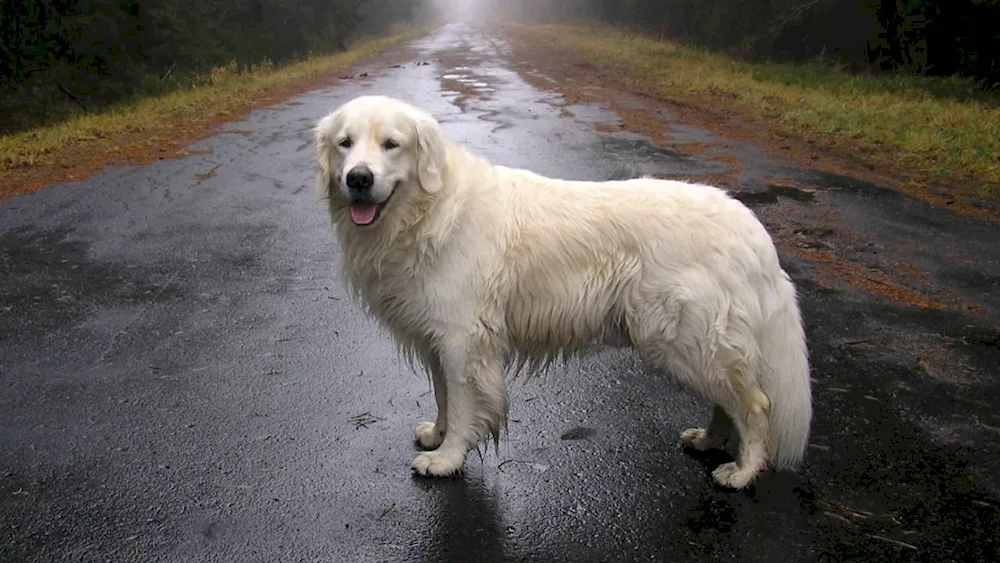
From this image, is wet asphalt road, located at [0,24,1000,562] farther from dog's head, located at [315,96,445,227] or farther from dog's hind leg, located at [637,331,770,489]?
dog's head, located at [315,96,445,227]

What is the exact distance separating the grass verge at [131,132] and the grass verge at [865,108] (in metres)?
9.56

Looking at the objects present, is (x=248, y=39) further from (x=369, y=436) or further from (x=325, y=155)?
(x=369, y=436)

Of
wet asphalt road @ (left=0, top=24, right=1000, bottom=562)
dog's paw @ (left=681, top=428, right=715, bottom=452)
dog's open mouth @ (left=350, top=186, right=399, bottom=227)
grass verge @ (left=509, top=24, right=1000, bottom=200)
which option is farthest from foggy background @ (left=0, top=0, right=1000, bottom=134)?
dog's paw @ (left=681, top=428, right=715, bottom=452)

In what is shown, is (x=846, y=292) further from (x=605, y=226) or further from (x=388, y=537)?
(x=388, y=537)

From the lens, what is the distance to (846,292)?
19.8 ft

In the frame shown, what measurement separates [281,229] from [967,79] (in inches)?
592

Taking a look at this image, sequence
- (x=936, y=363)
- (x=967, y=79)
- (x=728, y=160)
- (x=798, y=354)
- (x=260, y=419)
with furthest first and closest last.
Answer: (x=967, y=79) → (x=728, y=160) → (x=936, y=363) → (x=260, y=419) → (x=798, y=354)

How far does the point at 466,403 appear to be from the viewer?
12.3 ft

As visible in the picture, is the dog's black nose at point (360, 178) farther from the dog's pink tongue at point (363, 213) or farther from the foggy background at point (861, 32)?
the foggy background at point (861, 32)

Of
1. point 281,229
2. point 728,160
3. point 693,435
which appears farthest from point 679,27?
point 693,435

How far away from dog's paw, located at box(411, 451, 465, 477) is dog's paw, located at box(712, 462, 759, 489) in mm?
1201

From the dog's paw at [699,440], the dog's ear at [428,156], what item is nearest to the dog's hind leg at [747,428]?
the dog's paw at [699,440]

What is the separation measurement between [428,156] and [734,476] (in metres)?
2.04

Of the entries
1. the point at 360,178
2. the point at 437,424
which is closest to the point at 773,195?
the point at 437,424
